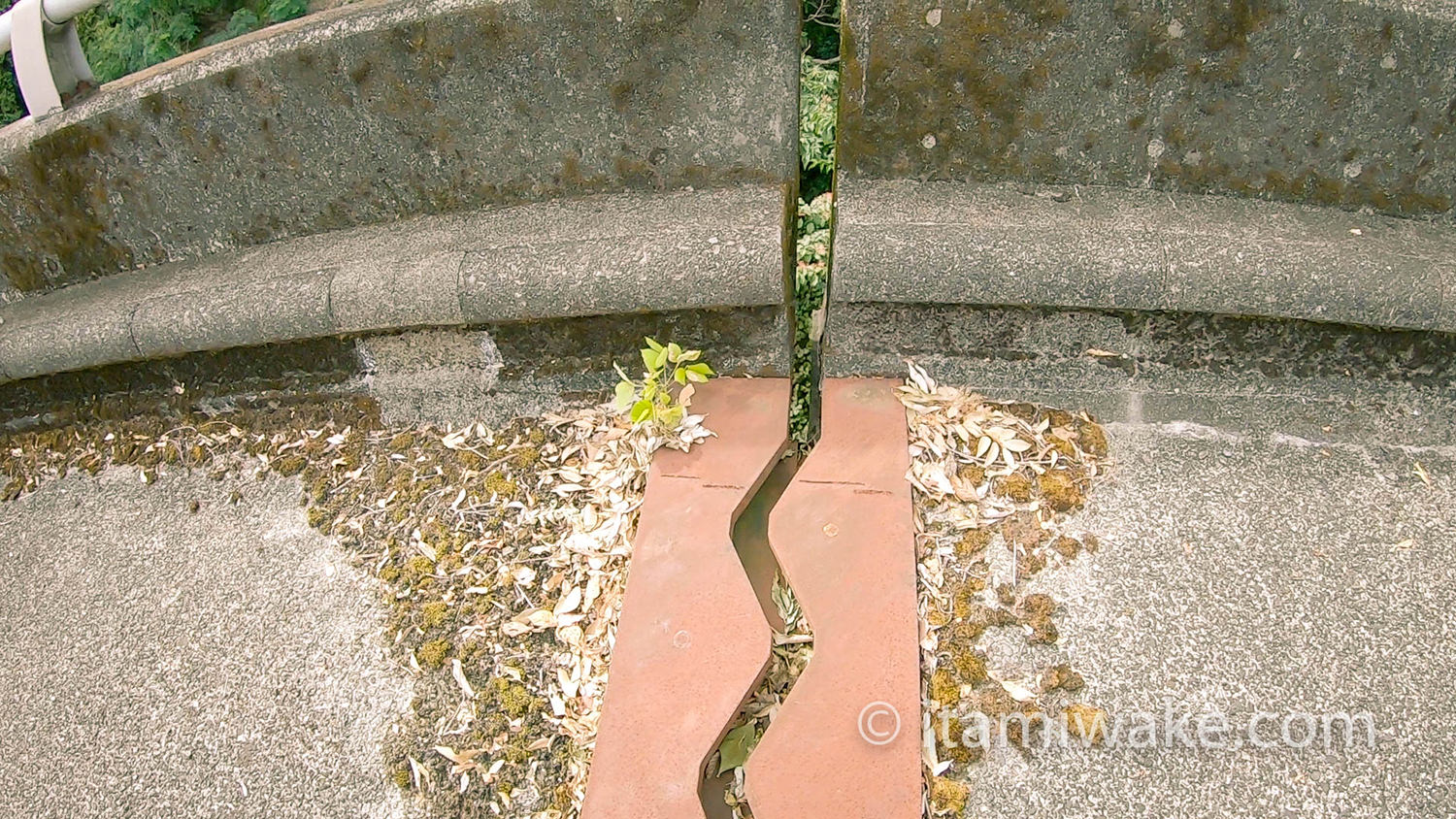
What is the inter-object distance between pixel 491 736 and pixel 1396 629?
1648mm

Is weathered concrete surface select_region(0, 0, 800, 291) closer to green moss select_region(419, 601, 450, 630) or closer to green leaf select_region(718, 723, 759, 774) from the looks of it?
green moss select_region(419, 601, 450, 630)

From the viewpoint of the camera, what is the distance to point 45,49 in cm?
211

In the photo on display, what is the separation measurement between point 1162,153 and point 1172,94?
5.2 inches

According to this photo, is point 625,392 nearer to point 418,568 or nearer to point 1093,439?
point 418,568

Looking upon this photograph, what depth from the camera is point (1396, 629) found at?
5.21ft

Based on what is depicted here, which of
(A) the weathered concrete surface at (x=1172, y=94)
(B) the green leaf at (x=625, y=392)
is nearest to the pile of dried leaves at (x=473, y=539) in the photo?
(B) the green leaf at (x=625, y=392)

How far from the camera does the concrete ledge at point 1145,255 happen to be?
5.76ft

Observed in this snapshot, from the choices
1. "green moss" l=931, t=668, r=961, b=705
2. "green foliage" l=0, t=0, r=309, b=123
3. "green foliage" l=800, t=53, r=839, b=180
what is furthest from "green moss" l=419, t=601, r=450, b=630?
"green foliage" l=0, t=0, r=309, b=123

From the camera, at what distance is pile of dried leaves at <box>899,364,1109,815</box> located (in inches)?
60.9

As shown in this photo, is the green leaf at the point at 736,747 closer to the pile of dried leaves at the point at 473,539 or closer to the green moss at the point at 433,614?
the pile of dried leaves at the point at 473,539

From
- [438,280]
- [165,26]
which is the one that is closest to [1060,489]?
[438,280]

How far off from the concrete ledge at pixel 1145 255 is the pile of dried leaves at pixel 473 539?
587mm

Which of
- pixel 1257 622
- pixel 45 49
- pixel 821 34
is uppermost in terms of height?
pixel 45 49

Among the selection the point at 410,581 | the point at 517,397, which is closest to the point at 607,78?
the point at 517,397
